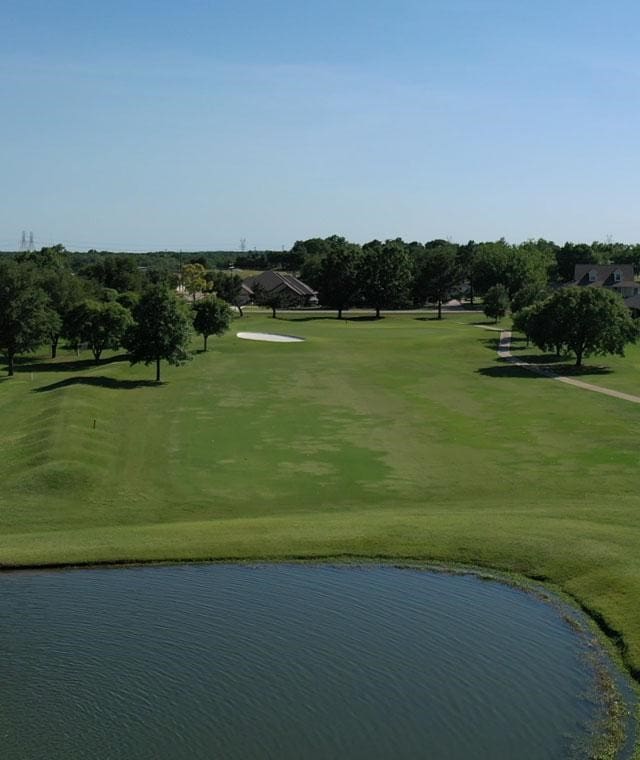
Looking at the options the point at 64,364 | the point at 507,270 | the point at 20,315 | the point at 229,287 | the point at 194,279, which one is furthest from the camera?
the point at 194,279

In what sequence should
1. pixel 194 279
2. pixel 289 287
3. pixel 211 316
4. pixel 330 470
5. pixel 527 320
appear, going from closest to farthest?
pixel 330 470 < pixel 211 316 < pixel 527 320 < pixel 194 279 < pixel 289 287

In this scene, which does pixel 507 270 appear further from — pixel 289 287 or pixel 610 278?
pixel 289 287

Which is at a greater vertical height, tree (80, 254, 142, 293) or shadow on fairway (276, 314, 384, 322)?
tree (80, 254, 142, 293)

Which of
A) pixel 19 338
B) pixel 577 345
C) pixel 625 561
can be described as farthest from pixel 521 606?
pixel 19 338

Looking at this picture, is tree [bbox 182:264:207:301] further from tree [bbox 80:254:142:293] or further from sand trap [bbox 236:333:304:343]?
sand trap [bbox 236:333:304:343]

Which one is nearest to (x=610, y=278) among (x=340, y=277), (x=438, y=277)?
(x=438, y=277)

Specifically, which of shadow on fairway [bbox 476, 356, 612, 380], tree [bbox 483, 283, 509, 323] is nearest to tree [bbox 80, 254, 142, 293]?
tree [bbox 483, 283, 509, 323]
